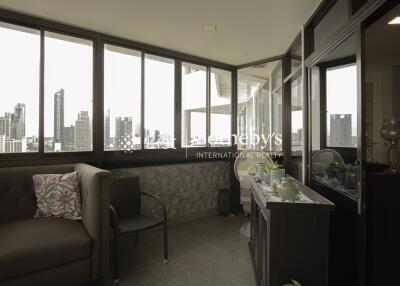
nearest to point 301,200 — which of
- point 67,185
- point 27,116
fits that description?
point 67,185

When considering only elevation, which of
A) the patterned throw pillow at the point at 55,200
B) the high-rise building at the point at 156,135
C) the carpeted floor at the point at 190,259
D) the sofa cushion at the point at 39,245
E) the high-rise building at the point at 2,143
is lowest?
the carpeted floor at the point at 190,259

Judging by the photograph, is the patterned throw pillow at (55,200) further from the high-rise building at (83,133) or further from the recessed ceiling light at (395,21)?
the recessed ceiling light at (395,21)

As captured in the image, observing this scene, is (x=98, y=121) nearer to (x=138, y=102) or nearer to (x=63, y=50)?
(x=138, y=102)

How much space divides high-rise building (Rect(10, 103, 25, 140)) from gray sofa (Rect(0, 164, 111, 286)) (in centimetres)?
41

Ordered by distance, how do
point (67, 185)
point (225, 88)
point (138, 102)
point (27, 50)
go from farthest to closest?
point (225, 88), point (138, 102), point (27, 50), point (67, 185)

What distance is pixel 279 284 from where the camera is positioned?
5.09 ft

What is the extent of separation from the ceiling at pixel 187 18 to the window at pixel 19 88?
0.93 feet

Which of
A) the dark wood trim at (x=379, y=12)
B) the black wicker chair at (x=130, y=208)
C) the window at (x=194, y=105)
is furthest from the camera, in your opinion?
the window at (x=194, y=105)

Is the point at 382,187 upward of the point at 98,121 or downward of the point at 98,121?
downward

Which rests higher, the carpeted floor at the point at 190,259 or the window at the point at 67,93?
the window at the point at 67,93

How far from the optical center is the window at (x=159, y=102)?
3344 millimetres

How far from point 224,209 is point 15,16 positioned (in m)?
3.52

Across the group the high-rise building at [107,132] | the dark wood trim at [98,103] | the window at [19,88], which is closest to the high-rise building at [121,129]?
the high-rise building at [107,132]

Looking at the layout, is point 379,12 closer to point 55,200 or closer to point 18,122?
point 55,200
